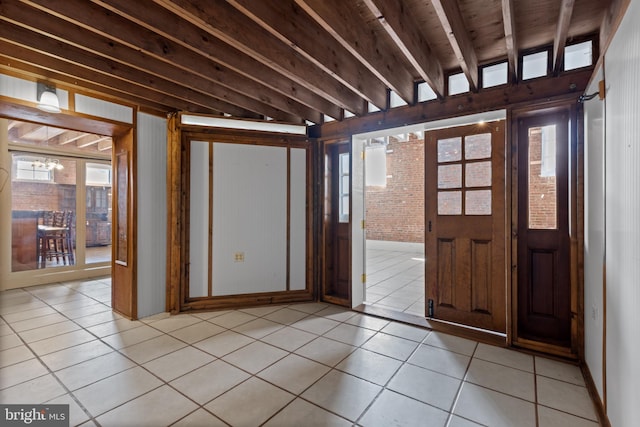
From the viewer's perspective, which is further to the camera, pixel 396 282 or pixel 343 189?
pixel 396 282

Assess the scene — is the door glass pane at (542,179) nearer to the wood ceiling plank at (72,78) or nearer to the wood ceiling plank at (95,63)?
the wood ceiling plank at (95,63)

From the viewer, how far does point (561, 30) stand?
6.25 feet

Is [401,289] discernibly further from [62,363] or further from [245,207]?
[62,363]

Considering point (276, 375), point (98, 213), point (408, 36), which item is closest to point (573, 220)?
point (408, 36)

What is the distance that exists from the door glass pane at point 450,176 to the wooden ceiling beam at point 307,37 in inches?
45.2

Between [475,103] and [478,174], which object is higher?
[475,103]

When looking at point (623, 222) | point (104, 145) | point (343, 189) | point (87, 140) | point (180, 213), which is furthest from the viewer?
point (104, 145)

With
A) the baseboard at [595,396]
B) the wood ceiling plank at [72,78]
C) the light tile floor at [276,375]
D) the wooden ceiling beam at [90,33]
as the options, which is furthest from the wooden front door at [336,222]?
the baseboard at [595,396]

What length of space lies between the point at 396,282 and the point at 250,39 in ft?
14.1

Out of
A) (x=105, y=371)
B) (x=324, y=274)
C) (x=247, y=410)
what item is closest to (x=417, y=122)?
(x=324, y=274)

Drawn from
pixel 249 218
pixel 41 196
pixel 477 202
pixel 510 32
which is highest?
pixel 510 32

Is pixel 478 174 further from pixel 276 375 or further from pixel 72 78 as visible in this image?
pixel 72 78

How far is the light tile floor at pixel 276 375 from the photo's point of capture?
1.77 m

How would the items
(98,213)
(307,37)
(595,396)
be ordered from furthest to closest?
1. (98,213)
2. (307,37)
3. (595,396)
